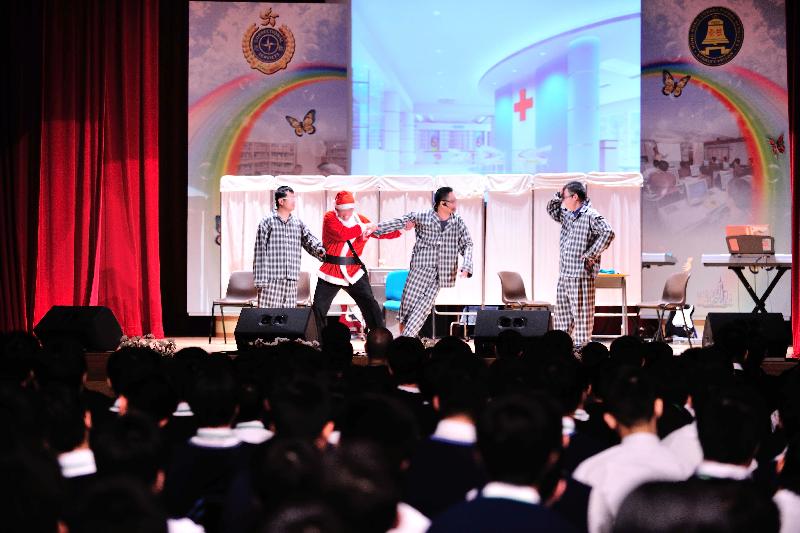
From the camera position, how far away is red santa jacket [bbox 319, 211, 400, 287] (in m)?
6.95

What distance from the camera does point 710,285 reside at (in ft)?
34.6

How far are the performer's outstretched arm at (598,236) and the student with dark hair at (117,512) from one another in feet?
20.0

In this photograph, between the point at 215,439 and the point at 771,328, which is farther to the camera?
the point at 771,328

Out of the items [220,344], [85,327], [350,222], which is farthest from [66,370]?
[220,344]

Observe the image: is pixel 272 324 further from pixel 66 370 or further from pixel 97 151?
pixel 97 151

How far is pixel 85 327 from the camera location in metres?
6.28

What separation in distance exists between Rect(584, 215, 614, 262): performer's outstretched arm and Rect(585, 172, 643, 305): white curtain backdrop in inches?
97.5

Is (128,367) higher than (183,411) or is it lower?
higher

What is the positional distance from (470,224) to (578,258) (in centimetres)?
263

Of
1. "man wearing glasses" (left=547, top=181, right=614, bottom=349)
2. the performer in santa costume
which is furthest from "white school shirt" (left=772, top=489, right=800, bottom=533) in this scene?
"man wearing glasses" (left=547, top=181, right=614, bottom=349)

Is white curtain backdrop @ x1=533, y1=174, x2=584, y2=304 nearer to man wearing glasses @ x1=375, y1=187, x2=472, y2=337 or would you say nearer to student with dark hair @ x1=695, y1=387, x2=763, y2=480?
man wearing glasses @ x1=375, y1=187, x2=472, y2=337

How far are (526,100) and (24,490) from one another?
9.81 m

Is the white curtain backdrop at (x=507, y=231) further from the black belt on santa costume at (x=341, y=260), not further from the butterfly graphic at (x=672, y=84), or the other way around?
the black belt on santa costume at (x=341, y=260)

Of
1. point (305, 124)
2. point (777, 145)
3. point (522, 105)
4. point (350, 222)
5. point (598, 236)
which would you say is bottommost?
point (598, 236)
